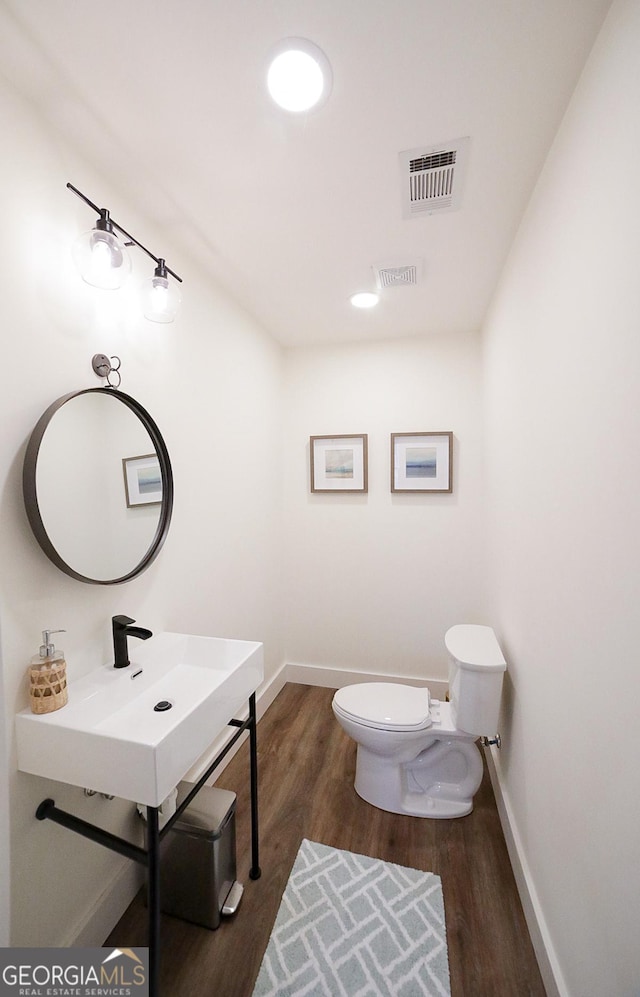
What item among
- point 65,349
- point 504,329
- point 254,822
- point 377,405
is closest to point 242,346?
point 377,405

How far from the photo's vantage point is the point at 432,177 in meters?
1.34

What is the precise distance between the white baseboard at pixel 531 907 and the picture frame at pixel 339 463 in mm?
1837

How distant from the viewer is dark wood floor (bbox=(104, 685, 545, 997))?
3.94ft

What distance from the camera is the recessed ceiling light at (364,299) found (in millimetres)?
2146

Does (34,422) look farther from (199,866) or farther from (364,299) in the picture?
(364,299)

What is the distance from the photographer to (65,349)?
119cm

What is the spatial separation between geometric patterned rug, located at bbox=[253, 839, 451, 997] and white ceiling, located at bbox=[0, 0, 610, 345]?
2483 millimetres

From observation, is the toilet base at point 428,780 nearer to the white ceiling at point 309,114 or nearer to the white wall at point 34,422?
the white wall at point 34,422

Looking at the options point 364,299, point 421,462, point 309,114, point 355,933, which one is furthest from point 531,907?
point 364,299

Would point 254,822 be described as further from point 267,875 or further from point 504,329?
point 504,329

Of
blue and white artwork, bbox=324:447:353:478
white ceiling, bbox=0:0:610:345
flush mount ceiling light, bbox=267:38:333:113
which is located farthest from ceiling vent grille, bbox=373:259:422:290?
blue and white artwork, bbox=324:447:353:478

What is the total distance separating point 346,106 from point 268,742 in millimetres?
2793

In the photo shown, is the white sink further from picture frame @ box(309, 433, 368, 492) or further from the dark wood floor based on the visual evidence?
picture frame @ box(309, 433, 368, 492)

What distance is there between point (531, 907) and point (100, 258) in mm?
2409
